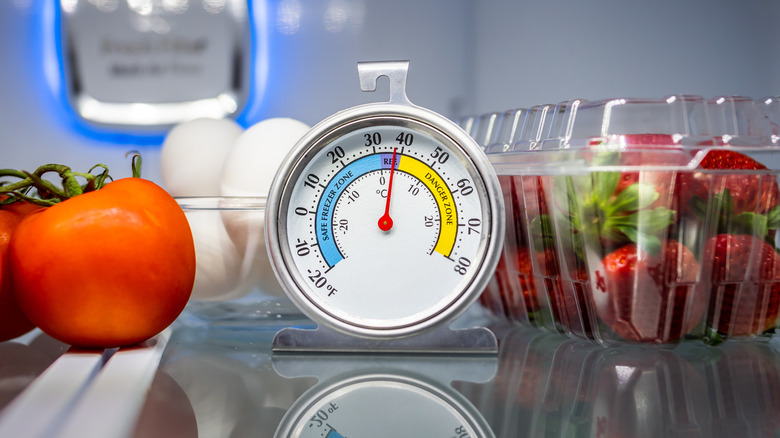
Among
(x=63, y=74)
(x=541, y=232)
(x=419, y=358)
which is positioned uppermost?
(x=63, y=74)

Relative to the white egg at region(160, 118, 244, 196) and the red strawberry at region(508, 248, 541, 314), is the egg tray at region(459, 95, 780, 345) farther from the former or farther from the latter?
the white egg at region(160, 118, 244, 196)

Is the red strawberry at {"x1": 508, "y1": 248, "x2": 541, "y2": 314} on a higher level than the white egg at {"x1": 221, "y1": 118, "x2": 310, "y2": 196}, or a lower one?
lower

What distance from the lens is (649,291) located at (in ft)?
2.59

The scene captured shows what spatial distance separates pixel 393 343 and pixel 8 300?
0.49 metres

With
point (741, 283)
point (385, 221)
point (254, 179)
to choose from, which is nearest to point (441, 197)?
point (385, 221)

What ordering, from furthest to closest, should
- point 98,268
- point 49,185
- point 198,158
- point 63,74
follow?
point 63,74, point 198,158, point 49,185, point 98,268

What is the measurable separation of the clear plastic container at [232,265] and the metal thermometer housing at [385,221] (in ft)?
0.46

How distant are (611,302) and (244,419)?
46cm

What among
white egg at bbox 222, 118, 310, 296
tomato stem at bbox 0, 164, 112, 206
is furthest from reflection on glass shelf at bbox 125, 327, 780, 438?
tomato stem at bbox 0, 164, 112, 206

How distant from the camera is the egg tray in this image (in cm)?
79

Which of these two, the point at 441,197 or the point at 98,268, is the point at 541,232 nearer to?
the point at 441,197

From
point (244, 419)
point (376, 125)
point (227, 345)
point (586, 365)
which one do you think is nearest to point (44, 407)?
point (244, 419)

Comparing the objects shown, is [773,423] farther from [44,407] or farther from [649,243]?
[44,407]

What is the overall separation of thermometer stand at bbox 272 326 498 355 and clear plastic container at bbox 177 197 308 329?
0.16 metres
